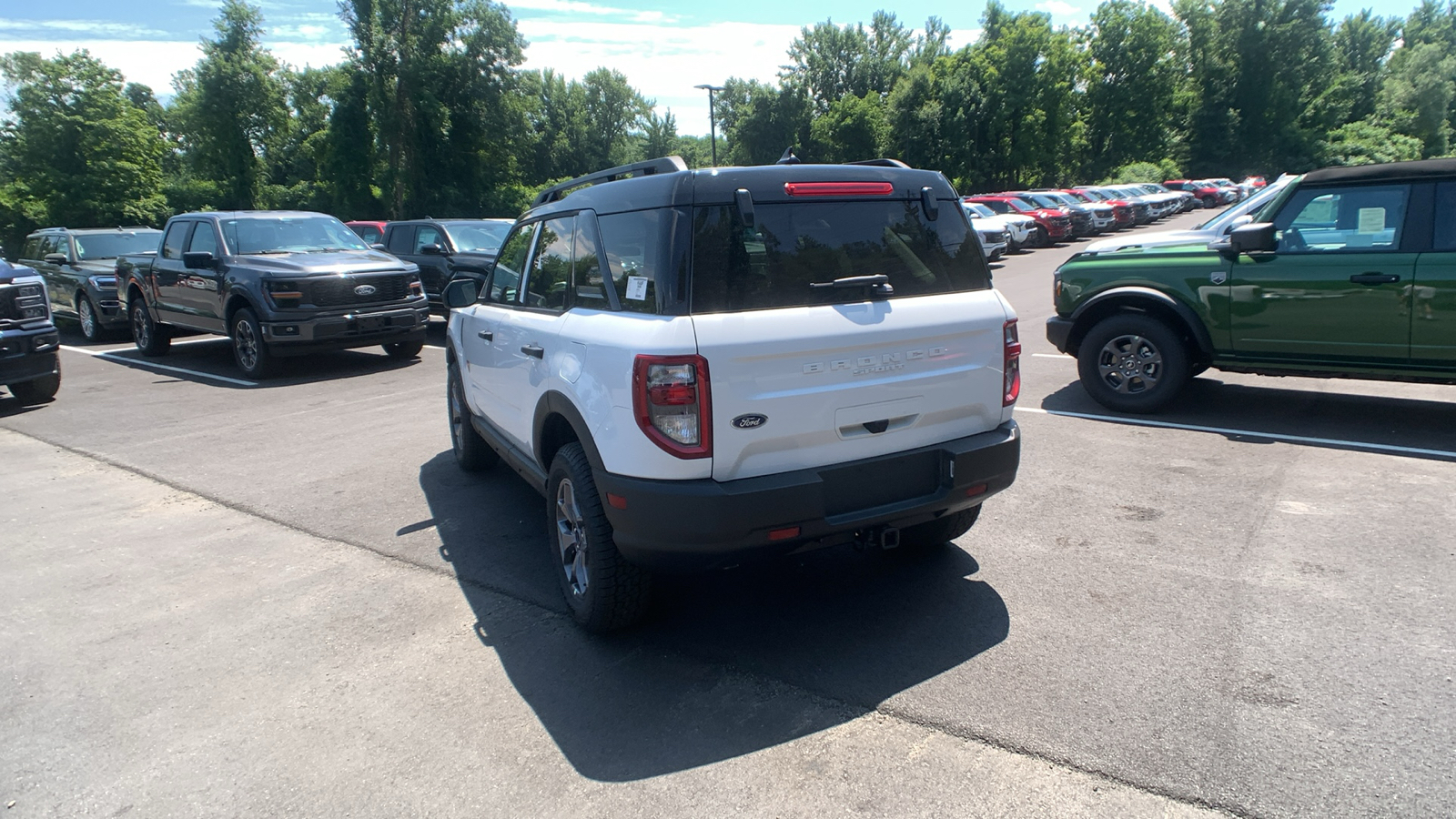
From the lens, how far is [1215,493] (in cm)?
537

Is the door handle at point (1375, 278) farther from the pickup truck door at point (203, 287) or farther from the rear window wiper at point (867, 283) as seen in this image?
the pickup truck door at point (203, 287)

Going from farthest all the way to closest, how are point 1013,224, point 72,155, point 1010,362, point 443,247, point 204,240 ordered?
point 72,155 → point 1013,224 → point 443,247 → point 204,240 → point 1010,362

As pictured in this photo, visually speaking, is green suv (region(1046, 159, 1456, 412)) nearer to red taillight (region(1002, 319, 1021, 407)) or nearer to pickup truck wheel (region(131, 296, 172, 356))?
red taillight (region(1002, 319, 1021, 407))

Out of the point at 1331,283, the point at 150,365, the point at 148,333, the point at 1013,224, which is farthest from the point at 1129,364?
the point at 1013,224

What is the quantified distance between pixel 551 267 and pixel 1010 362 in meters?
2.28

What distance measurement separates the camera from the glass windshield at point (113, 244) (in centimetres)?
1526

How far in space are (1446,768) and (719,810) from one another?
2.19m

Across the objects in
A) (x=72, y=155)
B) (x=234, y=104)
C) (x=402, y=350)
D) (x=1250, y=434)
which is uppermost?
(x=234, y=104)

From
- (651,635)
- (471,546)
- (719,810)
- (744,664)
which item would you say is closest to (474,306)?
(471,546)

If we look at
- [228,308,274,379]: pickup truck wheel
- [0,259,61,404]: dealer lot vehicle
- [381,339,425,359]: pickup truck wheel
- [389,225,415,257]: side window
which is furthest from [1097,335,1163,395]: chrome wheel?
[389,225,415,257]: side window

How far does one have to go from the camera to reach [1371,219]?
6477 mm

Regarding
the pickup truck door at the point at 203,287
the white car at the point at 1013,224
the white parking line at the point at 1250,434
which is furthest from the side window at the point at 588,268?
the white car at the point at 1013,224

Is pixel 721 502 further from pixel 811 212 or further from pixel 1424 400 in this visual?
pixel 1424 400

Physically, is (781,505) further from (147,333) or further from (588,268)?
(147,333)
